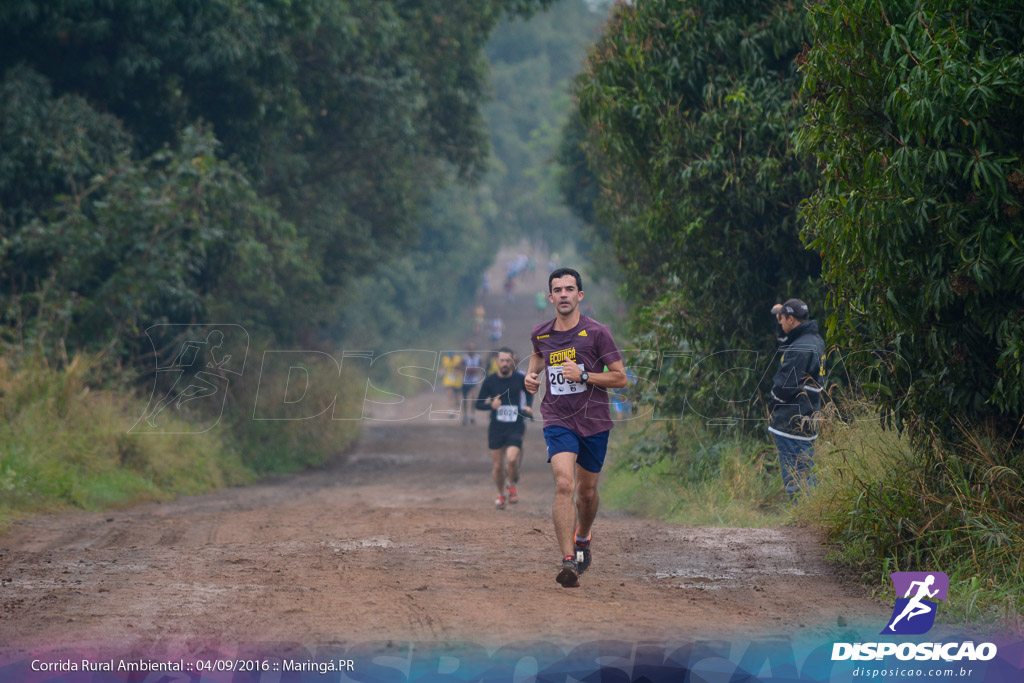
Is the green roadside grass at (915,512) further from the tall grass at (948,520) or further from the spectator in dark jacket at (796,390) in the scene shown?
the spectator in dark jacket at (796,390)

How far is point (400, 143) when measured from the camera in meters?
23.0

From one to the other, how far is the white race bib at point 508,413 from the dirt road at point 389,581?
4.43 ft

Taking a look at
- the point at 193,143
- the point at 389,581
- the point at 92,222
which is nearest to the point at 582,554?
the point at 389,581

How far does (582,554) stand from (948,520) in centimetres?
243

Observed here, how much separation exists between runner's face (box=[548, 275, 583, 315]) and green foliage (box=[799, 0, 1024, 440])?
6.04ft

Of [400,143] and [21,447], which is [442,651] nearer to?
[21,447]

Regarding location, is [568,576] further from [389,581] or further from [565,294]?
[565,294]

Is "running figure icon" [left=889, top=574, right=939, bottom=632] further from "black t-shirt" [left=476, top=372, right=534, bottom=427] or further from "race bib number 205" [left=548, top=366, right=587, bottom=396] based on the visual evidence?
"black t-shirt" [left=476, top=372, right=534, bottom=427]

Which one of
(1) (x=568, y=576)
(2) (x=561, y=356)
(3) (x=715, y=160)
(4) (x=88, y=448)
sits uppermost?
(3) (x=715, y=160)

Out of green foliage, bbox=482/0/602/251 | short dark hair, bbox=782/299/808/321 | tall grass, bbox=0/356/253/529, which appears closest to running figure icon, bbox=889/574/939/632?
short dark hair, bbox=782/299/808/321

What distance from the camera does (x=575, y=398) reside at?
24.5ft

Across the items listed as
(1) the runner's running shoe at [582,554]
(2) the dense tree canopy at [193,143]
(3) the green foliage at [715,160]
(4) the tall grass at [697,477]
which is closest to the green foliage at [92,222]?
(2) the dense tree canopy at [193,143]

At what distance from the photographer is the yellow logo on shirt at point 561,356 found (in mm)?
7477

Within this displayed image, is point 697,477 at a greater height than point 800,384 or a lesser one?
lesser
